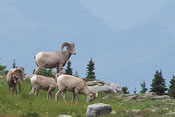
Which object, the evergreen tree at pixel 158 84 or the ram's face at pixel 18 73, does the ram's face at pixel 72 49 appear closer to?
the ram's face at pixel 18 73

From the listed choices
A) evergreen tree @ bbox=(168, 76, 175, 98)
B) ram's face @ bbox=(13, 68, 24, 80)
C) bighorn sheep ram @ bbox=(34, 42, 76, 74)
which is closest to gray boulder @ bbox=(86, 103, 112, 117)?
ram's face @ bbox=(13, 68, 24, 80)

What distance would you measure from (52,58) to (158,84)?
28.0m

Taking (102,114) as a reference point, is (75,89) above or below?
above

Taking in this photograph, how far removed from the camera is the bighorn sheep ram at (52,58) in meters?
29.1

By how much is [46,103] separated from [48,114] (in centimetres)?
256

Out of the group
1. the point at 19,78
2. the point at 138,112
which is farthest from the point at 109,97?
the point at 138,112

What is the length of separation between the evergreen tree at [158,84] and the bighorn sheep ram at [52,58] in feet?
83.7

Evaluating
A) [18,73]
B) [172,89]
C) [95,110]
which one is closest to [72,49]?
[18,73]

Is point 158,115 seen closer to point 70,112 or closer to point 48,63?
point 70,112

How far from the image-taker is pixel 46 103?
64.6 feet

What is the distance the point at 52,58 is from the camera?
29.4 meters

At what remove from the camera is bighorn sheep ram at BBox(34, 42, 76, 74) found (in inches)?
1147

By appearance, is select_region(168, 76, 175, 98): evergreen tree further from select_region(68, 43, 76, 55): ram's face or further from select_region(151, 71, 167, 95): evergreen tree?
select_region(68, 43, 76, 55): ram's face

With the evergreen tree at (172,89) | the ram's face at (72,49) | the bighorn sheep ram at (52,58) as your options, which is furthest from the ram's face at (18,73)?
the evergreen tree at (172,89)
